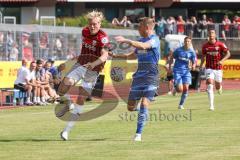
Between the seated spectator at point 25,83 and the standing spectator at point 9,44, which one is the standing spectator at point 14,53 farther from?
the seated spectator at point 25,83

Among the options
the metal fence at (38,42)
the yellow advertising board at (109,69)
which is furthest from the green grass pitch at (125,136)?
the metal fence at (38,42)

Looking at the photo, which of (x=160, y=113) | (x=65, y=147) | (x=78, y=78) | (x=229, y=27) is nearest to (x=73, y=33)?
(x=229, y=27)

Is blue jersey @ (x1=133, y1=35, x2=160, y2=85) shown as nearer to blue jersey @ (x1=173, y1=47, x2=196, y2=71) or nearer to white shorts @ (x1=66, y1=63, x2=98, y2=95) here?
white shorts @ (x1=66, y1=63, x2=98, y2=95)

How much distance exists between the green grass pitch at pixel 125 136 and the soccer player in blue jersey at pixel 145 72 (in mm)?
543

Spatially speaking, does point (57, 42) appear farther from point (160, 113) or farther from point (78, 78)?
point (78, 78)

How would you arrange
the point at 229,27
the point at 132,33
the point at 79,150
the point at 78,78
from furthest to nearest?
1. the point at 229,27
2. the point at 132,33
3. the point at 78,78
4. the point at 79,150

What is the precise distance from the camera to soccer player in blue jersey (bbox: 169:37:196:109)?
78.3 ft

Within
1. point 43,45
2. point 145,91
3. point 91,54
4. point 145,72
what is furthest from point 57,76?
point 145,91

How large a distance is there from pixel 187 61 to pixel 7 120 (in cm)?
726

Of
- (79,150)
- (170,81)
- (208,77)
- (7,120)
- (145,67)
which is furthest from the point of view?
(170,81)

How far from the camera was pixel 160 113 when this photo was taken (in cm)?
2102

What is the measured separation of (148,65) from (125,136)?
1454mm

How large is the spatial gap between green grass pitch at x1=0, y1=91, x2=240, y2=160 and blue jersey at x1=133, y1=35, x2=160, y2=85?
103cm

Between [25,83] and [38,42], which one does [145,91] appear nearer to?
[25,83]
